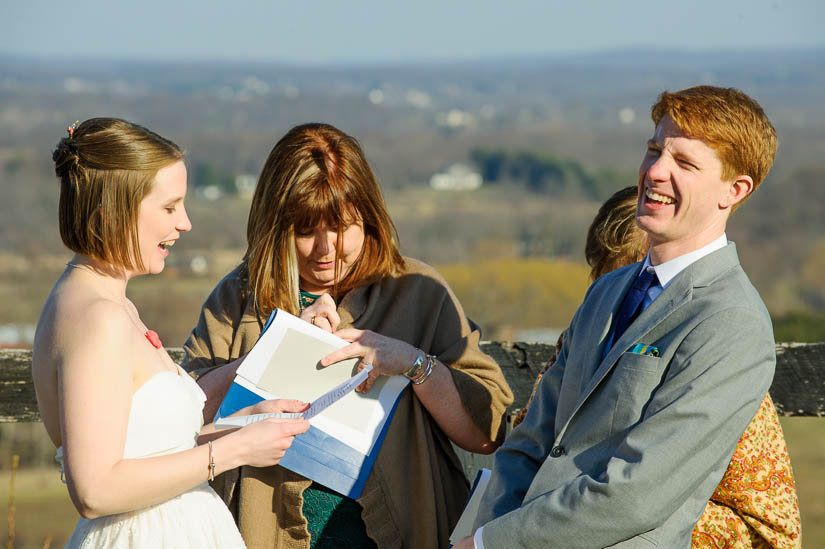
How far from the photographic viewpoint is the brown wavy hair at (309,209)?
9.31 feet

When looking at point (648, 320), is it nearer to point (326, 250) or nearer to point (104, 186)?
point (326, 250)

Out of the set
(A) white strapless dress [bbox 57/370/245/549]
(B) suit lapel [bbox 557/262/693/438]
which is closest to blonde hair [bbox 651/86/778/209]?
(B) suit lapel [bbox 557/262/693/438]

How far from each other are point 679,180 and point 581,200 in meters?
68.3

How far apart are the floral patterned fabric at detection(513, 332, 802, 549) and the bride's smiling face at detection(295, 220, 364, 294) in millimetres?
1291

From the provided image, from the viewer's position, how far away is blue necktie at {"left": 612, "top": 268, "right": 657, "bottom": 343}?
89.5 inches

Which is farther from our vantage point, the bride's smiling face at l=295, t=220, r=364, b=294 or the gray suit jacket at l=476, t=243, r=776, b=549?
the bride's smiling face at l=295, t=220, r=364, b=294

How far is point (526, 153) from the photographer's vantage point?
255 ft

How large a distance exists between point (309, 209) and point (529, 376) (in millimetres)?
947

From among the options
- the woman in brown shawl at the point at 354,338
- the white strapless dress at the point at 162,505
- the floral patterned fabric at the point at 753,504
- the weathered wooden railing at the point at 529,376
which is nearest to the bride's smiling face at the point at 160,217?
the white strapless dress at the point at 162,505

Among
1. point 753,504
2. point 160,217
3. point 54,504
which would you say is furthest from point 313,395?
point 54,504

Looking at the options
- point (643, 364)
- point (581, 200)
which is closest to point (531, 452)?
point (643, 364)

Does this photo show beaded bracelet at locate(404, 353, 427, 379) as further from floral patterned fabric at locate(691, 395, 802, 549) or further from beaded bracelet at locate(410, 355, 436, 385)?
floral patterned fabric at locate(691, 395, 802, 549)

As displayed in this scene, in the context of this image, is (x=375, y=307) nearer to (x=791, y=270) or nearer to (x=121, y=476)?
(x=121, y=476)

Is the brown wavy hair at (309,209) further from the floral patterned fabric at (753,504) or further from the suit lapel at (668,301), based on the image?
the floral patterned fabric at (753,504)
